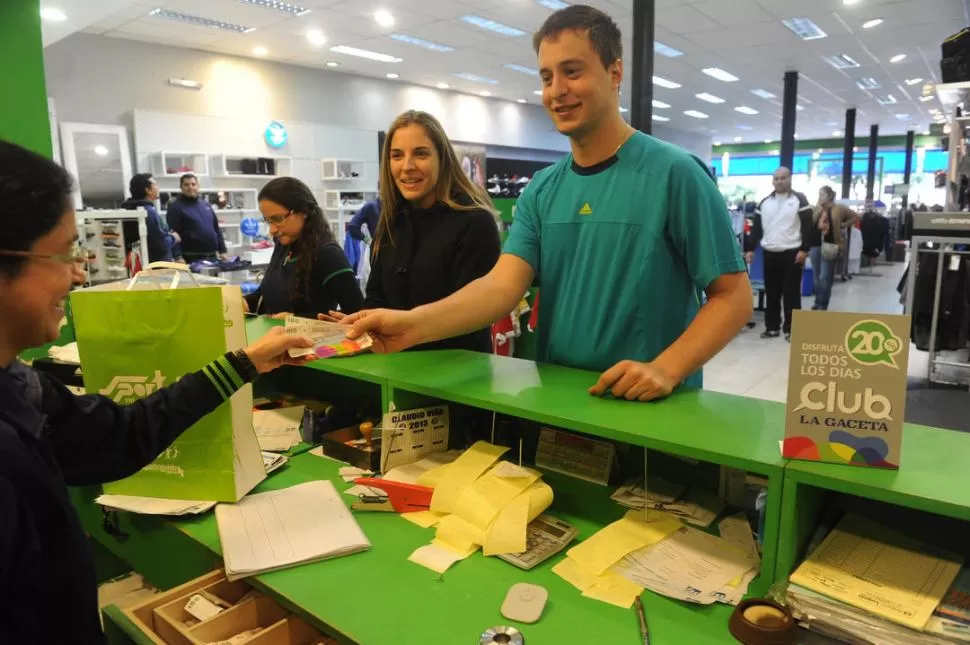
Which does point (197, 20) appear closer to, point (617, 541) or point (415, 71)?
point (415, 71)

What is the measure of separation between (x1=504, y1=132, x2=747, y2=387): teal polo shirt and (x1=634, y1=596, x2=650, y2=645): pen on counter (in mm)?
584

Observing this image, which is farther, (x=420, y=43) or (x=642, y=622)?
(x=420, y=43)

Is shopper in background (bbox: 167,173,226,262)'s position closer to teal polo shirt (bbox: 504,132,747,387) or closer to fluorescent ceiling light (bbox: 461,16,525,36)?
fluorescent ceiling light (bbox: 461,16,525,36)

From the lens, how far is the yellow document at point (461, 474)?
1392 mm

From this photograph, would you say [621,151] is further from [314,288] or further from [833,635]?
[314,288]

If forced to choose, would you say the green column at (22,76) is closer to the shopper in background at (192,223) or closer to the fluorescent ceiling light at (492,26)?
the shopper in background at (192,223)

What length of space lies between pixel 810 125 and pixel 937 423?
55.9 ft

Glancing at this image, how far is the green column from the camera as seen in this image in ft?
9.01

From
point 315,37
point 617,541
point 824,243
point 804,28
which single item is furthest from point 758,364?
point 315,37

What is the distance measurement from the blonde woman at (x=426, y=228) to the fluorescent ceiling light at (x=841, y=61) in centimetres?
960

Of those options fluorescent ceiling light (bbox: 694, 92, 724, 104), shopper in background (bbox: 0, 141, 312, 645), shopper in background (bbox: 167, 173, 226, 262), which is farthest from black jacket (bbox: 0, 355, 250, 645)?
fluorescent ceiling light (bbox: 694, 92, 724, 104)

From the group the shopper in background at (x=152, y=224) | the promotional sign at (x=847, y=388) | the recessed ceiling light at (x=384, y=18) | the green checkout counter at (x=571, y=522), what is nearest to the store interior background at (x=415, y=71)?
the recessed ceiling light at (x=384, y=18)

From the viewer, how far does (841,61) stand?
32.8ft

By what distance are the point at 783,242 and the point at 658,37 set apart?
11.6 feet
